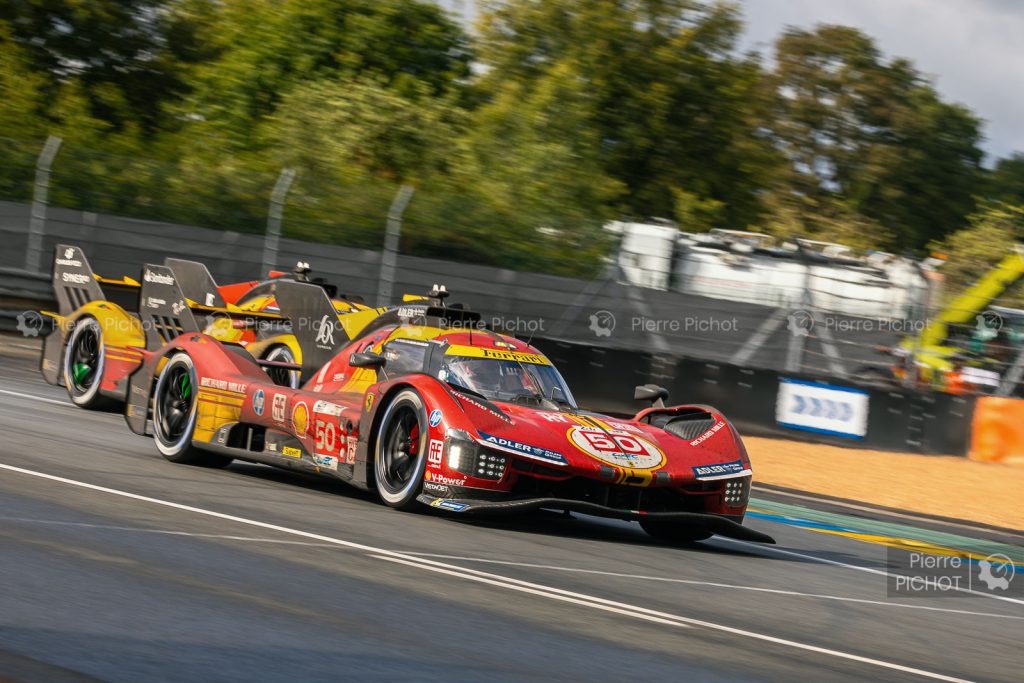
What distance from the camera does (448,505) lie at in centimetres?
781

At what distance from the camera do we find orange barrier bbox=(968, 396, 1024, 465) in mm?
16750

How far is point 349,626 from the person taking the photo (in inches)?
195

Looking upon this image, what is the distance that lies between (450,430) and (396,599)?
244 centimetres

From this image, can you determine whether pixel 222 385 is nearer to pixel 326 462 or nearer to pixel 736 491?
pixel 326 462

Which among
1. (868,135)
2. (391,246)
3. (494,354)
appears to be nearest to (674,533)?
(494,354)

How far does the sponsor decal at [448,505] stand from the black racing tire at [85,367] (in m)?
5.79

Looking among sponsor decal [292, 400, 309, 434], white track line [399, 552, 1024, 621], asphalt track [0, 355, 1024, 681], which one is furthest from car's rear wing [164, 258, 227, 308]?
white track line [399, 552, 1024, 621]

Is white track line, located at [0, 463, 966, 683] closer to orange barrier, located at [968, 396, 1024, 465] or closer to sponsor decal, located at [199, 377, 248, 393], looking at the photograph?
sponsor decal, located at [199, 377, 248, 393]

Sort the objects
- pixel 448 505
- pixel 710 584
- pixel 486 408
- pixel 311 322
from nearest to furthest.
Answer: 1. pixel 710 584
2. pixel 448 505
3. pixel 486 408
4. pixel 311 322

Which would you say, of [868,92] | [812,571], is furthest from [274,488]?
[868,92]

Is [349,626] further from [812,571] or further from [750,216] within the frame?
[750,216]

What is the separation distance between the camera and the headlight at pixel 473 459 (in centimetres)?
781

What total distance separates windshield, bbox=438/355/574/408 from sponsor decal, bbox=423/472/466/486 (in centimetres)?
77

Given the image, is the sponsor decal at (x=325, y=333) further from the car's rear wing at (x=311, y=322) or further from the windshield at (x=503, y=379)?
the windshield at (x=503, y=379)
